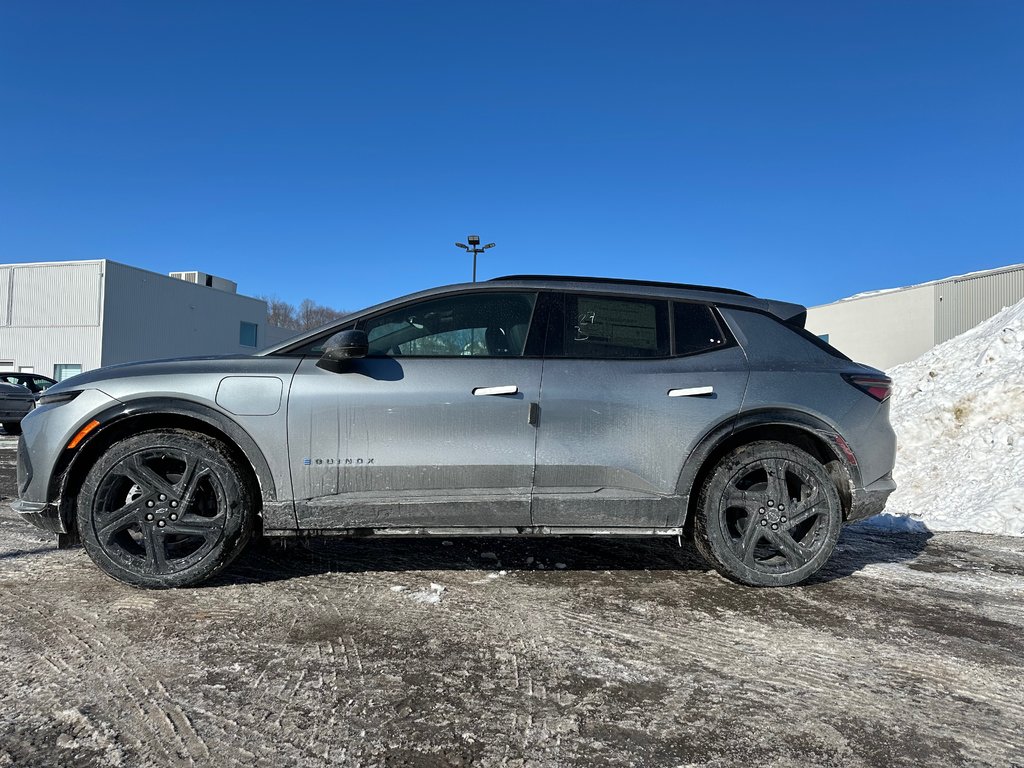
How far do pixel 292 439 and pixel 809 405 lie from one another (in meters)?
2.84

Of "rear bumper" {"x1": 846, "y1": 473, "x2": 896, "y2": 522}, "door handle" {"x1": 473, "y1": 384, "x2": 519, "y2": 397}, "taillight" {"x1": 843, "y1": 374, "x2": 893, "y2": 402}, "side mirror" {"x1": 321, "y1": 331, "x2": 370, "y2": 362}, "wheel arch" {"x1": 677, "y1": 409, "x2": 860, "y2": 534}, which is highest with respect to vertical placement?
"side mirror" {"x1": 321, "y1": 331, "x2": 370, "y2": 362}

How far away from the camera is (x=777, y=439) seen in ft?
11.9

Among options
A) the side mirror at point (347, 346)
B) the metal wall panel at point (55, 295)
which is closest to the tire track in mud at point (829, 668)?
the side mirror at point (347, 346)

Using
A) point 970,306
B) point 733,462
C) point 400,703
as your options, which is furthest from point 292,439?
point 970,306

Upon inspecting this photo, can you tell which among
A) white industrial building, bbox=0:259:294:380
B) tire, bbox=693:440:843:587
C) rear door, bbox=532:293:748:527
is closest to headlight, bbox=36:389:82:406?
rear door, bbox=532:293:748:527

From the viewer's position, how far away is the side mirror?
3.21 meters

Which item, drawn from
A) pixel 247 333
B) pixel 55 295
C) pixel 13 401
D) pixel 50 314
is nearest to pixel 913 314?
pixel 13 401

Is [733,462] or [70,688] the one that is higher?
[733,462]

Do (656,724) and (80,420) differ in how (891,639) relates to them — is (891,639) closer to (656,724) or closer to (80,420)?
(656,724)

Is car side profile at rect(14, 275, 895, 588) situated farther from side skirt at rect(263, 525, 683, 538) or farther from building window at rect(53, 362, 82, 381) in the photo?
building window at rect(53, 362, 82, 381)

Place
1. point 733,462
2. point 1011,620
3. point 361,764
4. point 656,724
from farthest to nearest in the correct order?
point 733,462
point 1011,620
point 656,724
point 361,764

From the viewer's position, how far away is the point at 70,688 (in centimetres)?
220

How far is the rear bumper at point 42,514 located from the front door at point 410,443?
1237 mm

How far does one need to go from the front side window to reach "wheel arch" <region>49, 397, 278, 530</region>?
82cm
